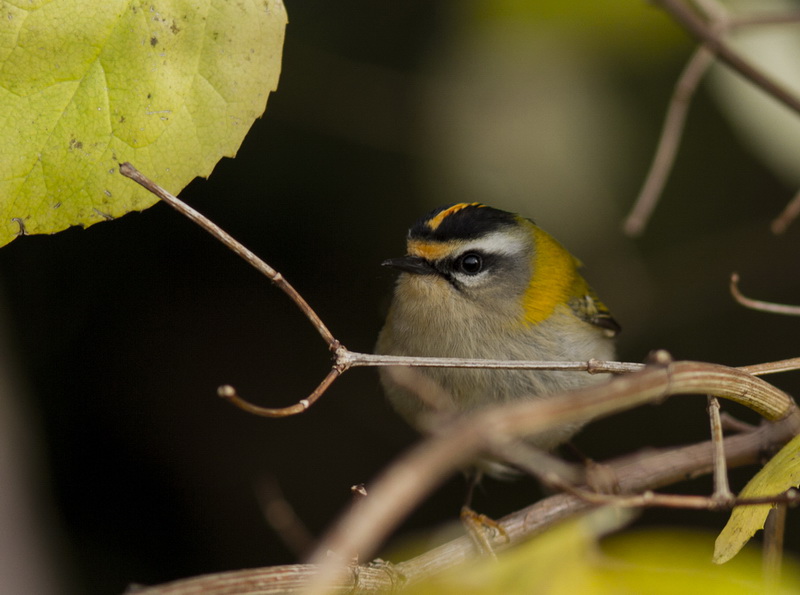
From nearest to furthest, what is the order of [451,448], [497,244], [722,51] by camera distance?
[451,448], [722,51], [497,244]

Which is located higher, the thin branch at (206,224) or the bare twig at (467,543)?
the thin branch at (206,224)

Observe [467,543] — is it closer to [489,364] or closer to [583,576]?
[489,364]

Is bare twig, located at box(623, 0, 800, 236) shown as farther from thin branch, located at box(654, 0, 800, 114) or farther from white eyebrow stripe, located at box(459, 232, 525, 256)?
white eyebrow stripe, located at box(459, 232, 525, 256)

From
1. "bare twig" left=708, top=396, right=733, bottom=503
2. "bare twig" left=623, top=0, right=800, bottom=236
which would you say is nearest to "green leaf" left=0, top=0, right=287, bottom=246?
"bare twig" left=708, top=396, right=733, bottom=503

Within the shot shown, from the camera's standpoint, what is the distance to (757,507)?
1101mm

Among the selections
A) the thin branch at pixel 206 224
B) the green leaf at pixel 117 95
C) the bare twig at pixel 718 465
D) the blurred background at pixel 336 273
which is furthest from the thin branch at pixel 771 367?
the blurred background at pixel 336 273

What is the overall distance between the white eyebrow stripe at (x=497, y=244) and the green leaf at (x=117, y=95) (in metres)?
1.22

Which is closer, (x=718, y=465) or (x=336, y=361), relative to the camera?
(x=718, y=465)

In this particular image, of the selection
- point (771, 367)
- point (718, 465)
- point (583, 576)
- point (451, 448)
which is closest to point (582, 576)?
point (583, 576)

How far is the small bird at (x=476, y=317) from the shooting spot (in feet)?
7.06

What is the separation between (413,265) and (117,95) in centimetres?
119

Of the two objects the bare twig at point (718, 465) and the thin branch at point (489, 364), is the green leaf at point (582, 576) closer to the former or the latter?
the bare twig at point (718, 465)

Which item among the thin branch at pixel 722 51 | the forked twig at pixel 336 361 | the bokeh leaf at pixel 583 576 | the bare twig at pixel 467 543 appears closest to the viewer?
the bokeh leaf at pixel 583 576

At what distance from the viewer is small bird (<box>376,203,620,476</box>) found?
Answer: 2.15 m
